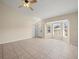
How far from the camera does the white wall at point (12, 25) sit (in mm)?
5568

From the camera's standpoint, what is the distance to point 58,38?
22.7 feet

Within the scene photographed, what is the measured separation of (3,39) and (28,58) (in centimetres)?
348

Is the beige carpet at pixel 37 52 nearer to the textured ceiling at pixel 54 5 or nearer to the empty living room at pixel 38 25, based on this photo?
the empty living room at pixel 38 25

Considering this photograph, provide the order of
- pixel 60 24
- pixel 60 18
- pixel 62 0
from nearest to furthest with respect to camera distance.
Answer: pixel 62 0, pixel 60 18, pixel 60 24

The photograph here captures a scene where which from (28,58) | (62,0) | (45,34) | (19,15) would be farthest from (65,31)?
(28,58)

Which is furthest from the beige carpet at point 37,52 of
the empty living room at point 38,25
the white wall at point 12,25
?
the white wall at point 12,25

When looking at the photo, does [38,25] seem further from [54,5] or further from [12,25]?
[54,5]

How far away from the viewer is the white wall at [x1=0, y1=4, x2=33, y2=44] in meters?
5.57

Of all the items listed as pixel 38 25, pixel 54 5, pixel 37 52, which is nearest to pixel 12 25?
pixel 38 25

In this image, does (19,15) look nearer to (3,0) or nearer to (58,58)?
(3,0)

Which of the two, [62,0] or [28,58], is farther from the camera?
[62,0]

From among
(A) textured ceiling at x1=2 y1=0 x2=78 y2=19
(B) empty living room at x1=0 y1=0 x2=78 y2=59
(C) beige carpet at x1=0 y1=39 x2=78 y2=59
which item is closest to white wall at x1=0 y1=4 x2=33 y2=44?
(B) empty living room at x1=0 y1=0 x2=78 y2=59

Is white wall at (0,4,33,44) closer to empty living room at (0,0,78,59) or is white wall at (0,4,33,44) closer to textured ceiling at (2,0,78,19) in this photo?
empty living room at (0,0,78,59)

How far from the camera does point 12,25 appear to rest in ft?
20.1
